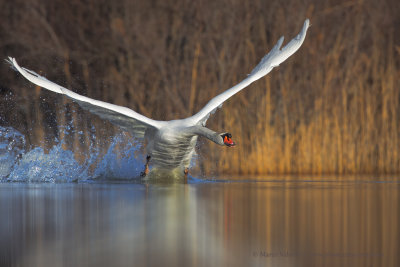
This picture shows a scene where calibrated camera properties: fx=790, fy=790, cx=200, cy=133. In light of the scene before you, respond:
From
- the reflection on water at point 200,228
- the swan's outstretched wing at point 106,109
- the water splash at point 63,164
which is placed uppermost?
the swan's outstretched wing at point 106,109

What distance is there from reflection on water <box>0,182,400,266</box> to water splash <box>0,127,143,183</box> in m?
2.42

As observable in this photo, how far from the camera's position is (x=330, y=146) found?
13.3 m

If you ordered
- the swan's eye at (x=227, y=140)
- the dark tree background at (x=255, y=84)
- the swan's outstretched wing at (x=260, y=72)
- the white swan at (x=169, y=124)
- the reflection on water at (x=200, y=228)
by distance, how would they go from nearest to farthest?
the reflection on water at (x=200, y=228)
the swan's eye at (x=227, y=140)
the white swan at (x=169, y=124)
the swan's outstretched wing at (x=260, y=72)
the dark tree background at (x=255, y=84)

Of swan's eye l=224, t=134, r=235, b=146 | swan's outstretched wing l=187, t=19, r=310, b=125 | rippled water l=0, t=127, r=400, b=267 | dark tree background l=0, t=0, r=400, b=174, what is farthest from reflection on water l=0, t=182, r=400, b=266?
dark tree background l=0, t=0, r=400, b=174

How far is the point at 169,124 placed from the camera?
10219 millimetres

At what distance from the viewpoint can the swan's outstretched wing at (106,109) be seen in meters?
9.59

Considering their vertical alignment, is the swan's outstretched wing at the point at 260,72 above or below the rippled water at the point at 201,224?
above

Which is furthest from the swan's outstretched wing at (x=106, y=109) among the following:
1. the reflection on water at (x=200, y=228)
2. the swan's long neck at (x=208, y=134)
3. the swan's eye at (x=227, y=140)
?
the reflection on water at (x=200, y=228)

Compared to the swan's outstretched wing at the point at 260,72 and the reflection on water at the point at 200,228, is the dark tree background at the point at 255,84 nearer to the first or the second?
the swan's outstretched wing at the point at 260,72

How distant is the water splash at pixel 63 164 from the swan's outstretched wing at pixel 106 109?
107 centimetres

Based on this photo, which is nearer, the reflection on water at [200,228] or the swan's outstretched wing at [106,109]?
the reflection on water at [200,228]

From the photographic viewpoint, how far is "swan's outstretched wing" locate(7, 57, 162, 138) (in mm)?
9586

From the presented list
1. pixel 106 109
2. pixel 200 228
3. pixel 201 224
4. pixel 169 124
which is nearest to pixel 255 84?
pixel 169 124

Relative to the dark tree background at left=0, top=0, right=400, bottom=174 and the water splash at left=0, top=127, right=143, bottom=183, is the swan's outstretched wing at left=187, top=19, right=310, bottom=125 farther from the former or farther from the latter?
the dark tree background at left=0, top=0, right=400, bottom=174
